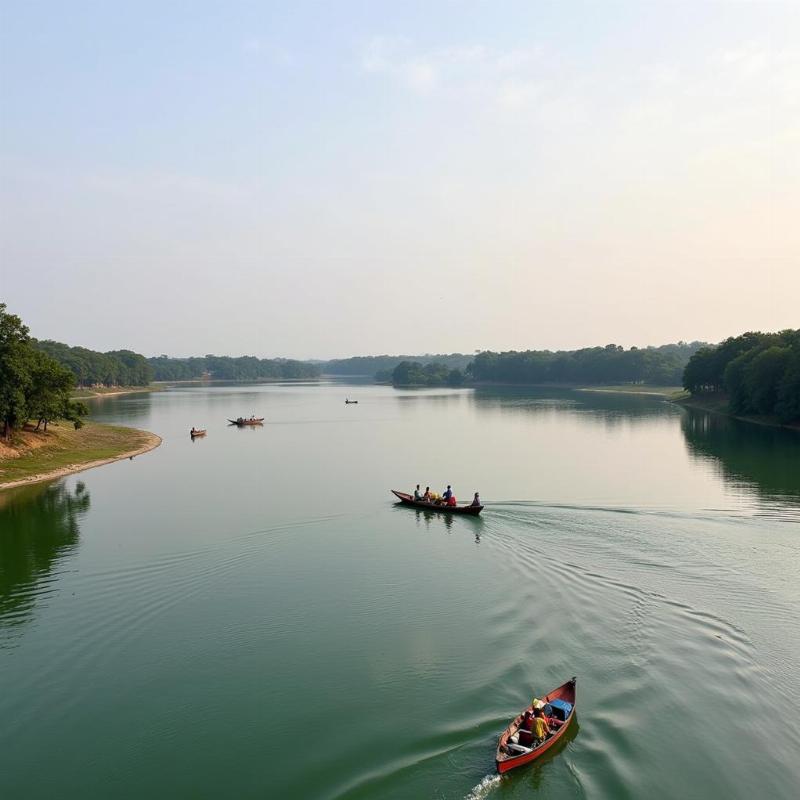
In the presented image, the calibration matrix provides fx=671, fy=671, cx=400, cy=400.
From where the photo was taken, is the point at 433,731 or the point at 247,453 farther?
the point at 247,453

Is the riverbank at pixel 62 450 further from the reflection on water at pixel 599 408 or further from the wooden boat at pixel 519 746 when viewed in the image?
the reflection on water at pixel 599 408

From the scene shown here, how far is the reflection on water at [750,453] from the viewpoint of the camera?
50.9 meters

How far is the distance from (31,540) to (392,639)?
84.2 ft

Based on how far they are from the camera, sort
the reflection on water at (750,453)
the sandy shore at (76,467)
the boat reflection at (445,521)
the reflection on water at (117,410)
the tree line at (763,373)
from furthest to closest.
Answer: the reflection on water at (117,410) → the tree line at (763,373) → the sandy shore at (76,467) → the reflection on water at (750,453) → the boat reflection at (445,521)

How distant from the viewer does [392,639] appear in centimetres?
2447

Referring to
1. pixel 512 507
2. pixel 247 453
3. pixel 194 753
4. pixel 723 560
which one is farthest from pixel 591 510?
pixel 247 453

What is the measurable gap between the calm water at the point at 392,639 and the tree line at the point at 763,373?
39.3m

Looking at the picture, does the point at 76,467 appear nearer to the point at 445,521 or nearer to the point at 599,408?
the point at 445,521

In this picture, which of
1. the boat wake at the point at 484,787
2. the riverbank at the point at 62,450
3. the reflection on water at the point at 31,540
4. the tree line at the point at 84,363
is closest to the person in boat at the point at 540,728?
the boat wake at the point at 484,787

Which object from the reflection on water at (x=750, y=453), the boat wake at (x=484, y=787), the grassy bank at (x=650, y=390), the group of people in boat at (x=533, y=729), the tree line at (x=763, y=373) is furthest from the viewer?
the grassy bank at (x=650, y=390)

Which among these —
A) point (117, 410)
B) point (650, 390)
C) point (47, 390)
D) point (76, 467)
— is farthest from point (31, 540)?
point (650, 390)

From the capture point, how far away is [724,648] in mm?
23391

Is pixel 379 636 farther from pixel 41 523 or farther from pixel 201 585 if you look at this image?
pixel 41 523

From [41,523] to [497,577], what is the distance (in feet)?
98.2
